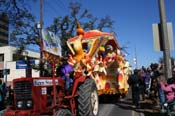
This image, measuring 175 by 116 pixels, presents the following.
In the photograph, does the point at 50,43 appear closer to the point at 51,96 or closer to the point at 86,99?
the point at 51,96

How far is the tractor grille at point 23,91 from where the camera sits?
901 centimetres

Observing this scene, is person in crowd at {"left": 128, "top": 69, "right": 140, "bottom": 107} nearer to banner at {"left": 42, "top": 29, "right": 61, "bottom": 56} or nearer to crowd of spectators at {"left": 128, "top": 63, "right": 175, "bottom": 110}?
crowd of spectators at {"left": 128, "top": 63, "right": 175, "bottom": 110}

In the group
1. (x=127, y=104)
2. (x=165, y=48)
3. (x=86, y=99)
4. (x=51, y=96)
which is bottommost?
(x=127, y=104)

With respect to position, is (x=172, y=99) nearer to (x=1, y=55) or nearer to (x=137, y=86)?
(x=137, y=86)

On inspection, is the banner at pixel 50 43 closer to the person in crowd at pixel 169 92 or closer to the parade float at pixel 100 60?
the person in crowd at pixel 169 92

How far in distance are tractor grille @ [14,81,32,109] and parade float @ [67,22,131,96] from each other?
5.73 m

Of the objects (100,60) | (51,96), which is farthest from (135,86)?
(51,96)

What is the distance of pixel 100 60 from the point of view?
16.1 m

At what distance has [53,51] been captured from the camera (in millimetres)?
9844

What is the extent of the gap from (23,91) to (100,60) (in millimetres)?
7432

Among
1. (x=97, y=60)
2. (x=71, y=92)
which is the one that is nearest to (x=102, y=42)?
(x=97, y=60)

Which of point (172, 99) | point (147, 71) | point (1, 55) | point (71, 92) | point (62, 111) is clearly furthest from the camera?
point (1, 55)

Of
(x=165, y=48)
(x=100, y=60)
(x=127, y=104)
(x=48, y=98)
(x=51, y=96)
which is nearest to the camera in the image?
(x=48, y=98)

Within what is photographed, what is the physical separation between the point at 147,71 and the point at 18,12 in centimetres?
854
